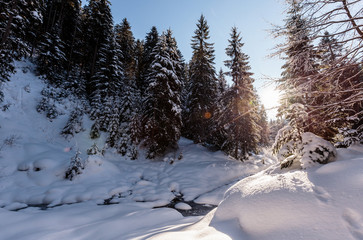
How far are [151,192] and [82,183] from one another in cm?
345

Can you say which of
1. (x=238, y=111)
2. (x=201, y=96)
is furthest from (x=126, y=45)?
(x=238, y=111)

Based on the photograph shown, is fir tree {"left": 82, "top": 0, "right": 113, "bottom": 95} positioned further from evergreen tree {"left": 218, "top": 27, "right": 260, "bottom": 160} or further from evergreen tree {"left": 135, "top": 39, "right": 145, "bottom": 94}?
evergreen tree {"left": 218, "top": 27, "right": 260, "bottom": 160}

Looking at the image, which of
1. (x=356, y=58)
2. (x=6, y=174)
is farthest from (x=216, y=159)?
(x=6, y=174)

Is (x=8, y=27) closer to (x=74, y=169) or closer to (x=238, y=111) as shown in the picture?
(x=74, y=169)

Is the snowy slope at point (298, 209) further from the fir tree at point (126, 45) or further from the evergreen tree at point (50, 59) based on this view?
Result: the fir tree at point (126, 45)

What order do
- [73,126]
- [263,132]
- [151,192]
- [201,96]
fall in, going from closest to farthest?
[151,192] < [73,126] < [201,96] < [263,132]

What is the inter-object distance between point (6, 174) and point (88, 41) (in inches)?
781

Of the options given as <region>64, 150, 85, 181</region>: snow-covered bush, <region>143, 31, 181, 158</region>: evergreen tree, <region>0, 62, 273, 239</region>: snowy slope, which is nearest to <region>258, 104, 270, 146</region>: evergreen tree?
<region>0, 62, 273, 239</region>: snowy slope

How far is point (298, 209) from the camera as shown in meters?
2.04

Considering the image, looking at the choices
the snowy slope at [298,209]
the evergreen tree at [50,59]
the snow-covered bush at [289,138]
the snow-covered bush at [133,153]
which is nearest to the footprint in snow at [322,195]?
the snowy slope at [298,209]

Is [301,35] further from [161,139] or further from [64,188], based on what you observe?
[161,139]

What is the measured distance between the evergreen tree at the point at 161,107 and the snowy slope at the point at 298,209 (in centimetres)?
995

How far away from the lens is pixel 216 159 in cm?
1243

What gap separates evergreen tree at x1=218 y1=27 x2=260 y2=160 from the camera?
40.7 feet
